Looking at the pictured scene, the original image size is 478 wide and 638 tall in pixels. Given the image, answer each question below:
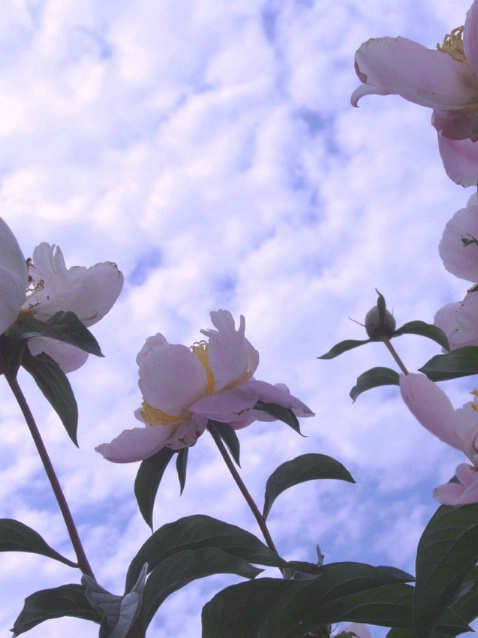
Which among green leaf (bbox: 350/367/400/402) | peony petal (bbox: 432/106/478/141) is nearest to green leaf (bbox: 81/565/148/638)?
green leaf (bbox: 350/367/400/402)

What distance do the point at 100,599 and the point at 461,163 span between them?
0.66 m

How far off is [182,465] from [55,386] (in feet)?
0.76

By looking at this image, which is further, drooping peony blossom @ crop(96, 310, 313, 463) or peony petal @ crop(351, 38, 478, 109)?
drooping peony blossom @ crop(96, 310, 313, 463)

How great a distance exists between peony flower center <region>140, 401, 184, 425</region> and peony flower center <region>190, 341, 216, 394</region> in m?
0.07

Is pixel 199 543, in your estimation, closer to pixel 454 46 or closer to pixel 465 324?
pixel 465 324

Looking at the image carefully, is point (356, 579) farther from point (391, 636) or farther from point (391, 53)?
point (391, 53)

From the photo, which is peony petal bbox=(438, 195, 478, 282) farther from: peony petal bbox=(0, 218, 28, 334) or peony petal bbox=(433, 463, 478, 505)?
peony petal bbox=(0, 218, 28, 334)

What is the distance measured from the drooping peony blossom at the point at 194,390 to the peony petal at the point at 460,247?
0.31 m

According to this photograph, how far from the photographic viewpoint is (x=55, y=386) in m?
1.00

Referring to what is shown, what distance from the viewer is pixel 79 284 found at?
1.08 meters

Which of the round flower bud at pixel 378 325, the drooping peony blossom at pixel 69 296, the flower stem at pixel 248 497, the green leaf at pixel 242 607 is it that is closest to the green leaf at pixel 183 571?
the green leaf at pixel 242 607

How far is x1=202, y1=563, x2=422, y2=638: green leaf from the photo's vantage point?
805mm

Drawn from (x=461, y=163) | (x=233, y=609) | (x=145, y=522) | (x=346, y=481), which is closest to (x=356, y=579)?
(x=233, y=609)

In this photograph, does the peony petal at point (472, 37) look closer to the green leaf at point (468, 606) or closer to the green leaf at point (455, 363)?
the green leaf at point (455, 363)
